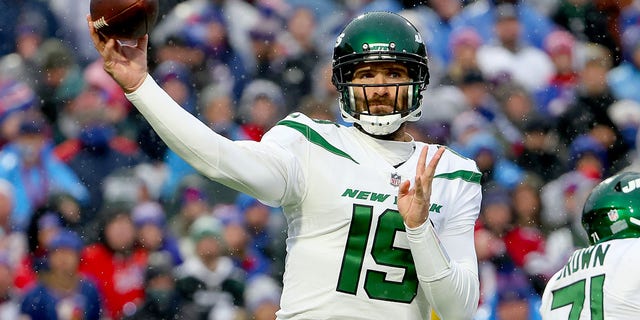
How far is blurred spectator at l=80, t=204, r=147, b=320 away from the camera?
20.5ft

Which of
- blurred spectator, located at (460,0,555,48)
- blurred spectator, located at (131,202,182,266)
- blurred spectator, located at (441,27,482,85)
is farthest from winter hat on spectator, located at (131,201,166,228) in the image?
blurred spectator, located at (460,0,555,48)

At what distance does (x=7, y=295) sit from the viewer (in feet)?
20.0

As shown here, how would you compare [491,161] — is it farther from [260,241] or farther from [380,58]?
[380,58]

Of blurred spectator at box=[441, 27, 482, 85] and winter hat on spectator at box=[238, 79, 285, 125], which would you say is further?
blurred spectator at box=[441, 27, 482, 85]

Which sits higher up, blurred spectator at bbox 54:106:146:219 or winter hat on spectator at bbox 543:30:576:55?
winter hat on spectator at bbox 543:30:576:55

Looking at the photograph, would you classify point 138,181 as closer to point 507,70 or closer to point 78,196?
point 78,196

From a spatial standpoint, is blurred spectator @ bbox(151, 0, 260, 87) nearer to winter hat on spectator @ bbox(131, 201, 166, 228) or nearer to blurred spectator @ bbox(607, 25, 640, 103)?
winter hat on spectator @ bbox(131, 201, 166, 228)

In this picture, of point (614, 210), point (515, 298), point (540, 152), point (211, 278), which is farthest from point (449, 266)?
point (540, 152)

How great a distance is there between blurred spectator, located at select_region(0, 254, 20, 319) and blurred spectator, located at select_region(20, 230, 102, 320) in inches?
1.8

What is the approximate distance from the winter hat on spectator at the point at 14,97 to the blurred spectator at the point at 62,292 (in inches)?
40.7

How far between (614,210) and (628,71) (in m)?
3.70

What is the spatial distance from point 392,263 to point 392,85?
1.71 ft

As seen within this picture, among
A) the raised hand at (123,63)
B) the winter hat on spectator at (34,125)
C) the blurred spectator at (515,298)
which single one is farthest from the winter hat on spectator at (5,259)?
the raised hand at (123,63)

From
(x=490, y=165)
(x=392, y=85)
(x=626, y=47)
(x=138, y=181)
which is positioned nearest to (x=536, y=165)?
(x=490, y=165)
